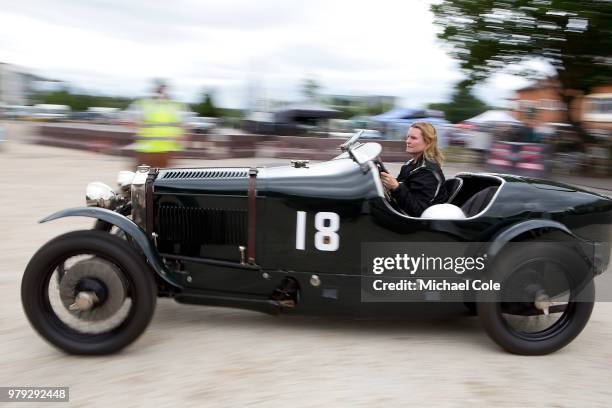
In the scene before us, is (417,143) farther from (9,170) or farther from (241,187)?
(9,170)

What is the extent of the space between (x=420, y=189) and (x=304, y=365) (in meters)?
1.40

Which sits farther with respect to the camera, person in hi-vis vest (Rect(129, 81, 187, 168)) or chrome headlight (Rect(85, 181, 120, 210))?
person in hi-vis vest (Rect(129, 81, 187, 168))

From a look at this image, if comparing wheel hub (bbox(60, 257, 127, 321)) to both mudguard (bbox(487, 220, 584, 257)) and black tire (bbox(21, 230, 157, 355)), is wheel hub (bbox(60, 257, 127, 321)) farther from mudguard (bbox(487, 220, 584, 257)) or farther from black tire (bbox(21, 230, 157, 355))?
mudguard (bbox(487, 220, 584, 257))

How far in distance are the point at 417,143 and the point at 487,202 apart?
619 millimetres

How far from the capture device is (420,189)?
156 inches

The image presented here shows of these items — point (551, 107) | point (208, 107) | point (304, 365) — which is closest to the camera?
point (304, 365)

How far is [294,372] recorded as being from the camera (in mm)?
3258

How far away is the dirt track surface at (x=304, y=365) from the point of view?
300cm

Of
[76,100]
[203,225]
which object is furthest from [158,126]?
[76,100]

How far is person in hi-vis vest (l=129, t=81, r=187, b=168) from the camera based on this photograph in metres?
8.57

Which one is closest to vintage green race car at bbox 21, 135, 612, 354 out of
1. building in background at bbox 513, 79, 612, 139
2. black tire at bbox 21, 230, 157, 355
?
black tire at bbox 21, 230, 157, 355

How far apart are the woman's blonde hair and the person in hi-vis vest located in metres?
5.29

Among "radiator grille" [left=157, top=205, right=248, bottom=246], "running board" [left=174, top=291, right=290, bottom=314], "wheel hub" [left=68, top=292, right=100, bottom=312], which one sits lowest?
"running board" [left=174, top=291, right=290, bottom=314]

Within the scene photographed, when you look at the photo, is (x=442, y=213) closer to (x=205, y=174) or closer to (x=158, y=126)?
(x=205, y=174)
